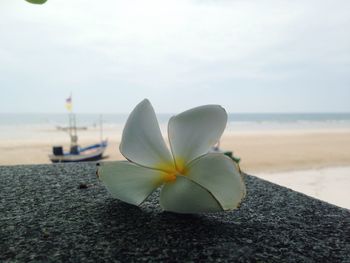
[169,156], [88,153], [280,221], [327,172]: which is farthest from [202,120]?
[88,153]

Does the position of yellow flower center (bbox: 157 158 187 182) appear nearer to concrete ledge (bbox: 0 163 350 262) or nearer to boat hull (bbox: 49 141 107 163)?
concrete ledge (bbox: 0 163 350 262)

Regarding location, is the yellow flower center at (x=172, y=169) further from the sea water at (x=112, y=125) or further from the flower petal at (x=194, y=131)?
the sea water at (x=112, y=125)

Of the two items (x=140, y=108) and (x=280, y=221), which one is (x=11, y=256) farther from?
(x=280, y=221)

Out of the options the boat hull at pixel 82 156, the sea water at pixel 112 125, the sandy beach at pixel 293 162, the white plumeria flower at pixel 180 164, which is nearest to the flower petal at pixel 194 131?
the white plumeria flower at pixel 180 164

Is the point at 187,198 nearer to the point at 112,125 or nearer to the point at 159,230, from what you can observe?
the point at 159,230

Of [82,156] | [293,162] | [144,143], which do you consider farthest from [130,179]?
[293,162]

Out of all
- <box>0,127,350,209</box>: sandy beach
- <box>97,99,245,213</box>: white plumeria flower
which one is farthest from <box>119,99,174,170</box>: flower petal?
<box>0,127,350,209</box>: sandy beach

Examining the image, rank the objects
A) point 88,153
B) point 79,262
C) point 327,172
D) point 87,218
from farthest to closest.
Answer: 1. point 88,153
2. point 327,172
3. point 87,218
4. point 79,262

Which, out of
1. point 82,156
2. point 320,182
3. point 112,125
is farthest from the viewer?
point 112,125
